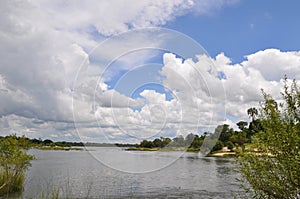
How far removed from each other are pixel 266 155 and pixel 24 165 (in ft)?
65.9

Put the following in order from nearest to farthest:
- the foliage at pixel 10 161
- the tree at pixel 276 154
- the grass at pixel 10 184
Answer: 1. the tree at pixel 276 154
2. the foliage at pixel 10 161
3. the grass at pixel 10 184

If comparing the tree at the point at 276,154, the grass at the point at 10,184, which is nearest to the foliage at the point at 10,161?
the grass at the point at 10,184

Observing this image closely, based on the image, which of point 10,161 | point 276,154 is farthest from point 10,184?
point 276,154

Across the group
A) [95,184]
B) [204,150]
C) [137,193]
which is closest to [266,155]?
[137,193]

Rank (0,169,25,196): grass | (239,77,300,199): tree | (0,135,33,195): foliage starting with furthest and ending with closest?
(0,169,25,196): grass, (0,135,33,195): foliage, (239,77,300,199): tree

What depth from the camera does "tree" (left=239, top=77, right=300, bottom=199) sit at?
925 centimetres

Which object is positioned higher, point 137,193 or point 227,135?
point 227,135

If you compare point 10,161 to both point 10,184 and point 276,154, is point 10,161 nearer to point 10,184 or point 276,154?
point 10,184

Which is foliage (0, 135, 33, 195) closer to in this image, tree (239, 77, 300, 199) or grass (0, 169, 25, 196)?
grass (0, 169, 25, 196)

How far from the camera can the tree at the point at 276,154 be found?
9.25 meters

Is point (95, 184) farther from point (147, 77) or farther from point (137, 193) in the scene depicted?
point (147, 77)

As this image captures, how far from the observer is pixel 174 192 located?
29.2 metres

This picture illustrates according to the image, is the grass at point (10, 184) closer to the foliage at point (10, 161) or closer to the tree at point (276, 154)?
the foliage at point (10, 161)

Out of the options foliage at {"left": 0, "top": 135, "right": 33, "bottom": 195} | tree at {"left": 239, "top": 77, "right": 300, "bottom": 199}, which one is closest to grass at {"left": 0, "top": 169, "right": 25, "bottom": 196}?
foliage at {"left": 0, "top": 135, "right": 33, "bottom": 195}
